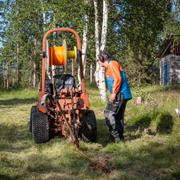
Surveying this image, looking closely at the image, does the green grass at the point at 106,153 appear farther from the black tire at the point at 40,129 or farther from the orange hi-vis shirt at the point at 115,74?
the orange hi-vis shirt at the point at 115,74

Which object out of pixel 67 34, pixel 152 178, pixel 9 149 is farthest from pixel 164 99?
pixel 67 34

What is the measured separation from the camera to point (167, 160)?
7125 mm

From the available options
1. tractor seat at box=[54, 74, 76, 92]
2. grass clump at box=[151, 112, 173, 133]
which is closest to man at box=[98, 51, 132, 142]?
tractor seat at box=[54, 74, 76, 92]

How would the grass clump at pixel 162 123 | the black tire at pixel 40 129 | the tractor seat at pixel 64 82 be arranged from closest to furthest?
the black tire at pixel 40 129 < the tractor seat at pixel 64 82 < the grass clump at pixel 162 123

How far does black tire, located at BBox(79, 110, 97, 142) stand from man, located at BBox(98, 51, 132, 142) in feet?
0.95

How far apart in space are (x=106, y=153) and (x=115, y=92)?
1.24 meters

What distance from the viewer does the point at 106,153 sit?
25.5 feet

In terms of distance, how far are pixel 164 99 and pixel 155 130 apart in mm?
3629

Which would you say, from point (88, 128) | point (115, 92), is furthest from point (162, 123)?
point (88, 128)

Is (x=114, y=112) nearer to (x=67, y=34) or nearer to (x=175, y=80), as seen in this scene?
(x=67, y=34)

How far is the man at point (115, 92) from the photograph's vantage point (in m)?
8.44

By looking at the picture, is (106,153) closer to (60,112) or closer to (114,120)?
(114,120)

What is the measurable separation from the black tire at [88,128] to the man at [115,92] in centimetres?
29

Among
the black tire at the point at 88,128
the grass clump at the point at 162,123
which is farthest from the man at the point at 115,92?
the grass clump at the point at 162,123
